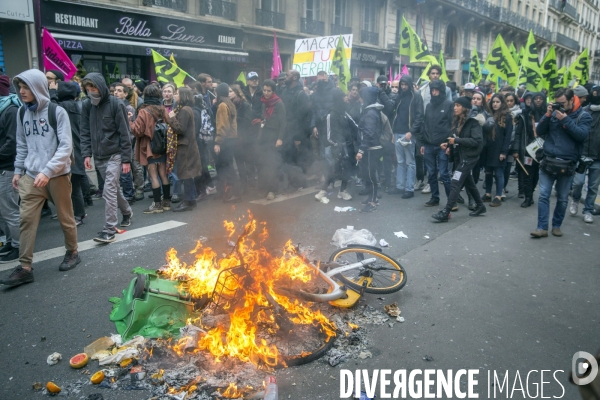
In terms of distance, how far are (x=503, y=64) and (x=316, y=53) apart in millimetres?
5837

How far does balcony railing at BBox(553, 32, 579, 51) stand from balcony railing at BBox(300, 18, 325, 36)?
138ft

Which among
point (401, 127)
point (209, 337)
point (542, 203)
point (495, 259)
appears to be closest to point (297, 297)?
point (209, 337)

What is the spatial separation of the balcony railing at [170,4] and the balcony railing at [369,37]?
1212 centimetres

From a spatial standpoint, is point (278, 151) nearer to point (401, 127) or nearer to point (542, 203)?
point (401, 127)

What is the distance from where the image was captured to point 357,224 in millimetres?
6469

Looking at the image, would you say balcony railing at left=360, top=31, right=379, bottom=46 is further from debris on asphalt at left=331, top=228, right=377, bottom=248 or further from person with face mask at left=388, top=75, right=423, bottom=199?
debris on asphalt at left=331, top=228, right=377, bottom=248

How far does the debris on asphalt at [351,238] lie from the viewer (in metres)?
5.37

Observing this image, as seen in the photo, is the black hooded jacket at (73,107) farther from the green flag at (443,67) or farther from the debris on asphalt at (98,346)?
the green flag at (443,67)

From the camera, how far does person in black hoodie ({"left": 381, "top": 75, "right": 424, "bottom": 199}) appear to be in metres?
7.92

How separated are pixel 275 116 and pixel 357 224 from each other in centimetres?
248

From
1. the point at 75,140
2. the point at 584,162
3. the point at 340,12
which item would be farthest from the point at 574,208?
the point at 340,12

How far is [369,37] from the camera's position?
→ 25906 mm

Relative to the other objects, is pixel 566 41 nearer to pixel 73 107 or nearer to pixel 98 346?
pixel 73 107

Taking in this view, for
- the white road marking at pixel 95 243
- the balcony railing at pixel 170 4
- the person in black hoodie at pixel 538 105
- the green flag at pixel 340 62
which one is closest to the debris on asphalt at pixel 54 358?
the white road marking at pixel 95 243
